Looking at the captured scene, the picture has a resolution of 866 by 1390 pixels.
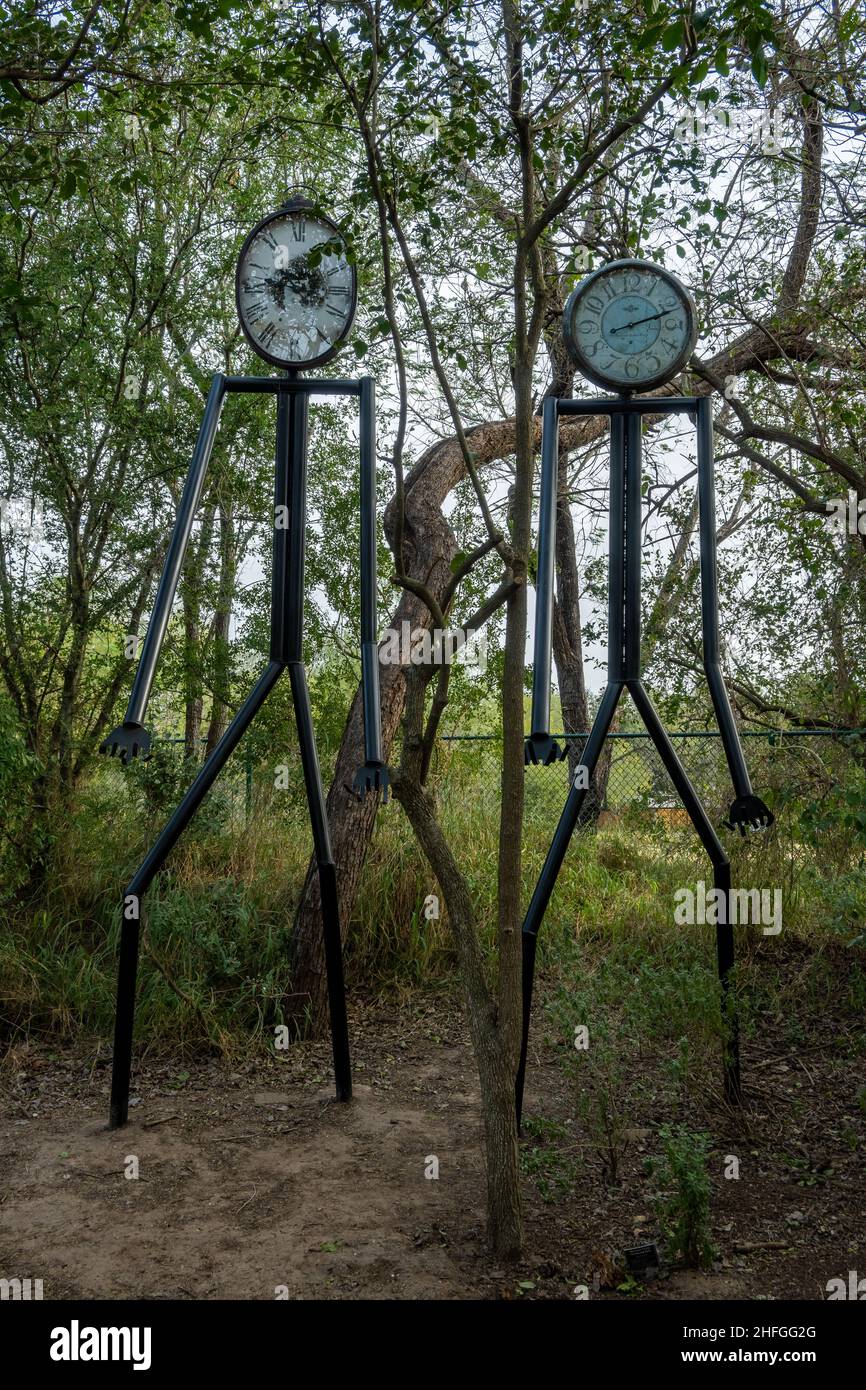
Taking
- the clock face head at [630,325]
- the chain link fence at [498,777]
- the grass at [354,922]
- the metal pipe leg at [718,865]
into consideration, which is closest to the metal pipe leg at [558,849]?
the metal pipe leg at [718,865]

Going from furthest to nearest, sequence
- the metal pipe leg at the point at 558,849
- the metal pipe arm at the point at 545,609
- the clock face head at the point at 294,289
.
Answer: the clock face head at the point at 294,289
the metal pipe leg at the point at 558,849
the metal pipe arm at the point at 545,609

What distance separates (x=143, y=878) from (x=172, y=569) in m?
1.17

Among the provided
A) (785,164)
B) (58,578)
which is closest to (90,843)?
(58,578)

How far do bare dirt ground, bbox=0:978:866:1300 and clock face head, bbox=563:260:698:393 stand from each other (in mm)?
2737

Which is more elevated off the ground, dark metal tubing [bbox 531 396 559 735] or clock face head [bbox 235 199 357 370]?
clock face head [bbox 235 199 357 370]

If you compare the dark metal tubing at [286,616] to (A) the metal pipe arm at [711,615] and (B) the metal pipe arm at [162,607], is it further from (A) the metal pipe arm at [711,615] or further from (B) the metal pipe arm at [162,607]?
(A) the metal pipe arm at [711,615]

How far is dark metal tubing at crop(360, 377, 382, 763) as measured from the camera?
401 centimetres

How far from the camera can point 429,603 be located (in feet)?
11.8

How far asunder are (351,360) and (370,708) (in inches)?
170

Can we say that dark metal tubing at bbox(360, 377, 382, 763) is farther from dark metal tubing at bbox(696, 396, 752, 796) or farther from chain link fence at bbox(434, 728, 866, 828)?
chain link fence at bbox(434, 728, 866, 828)

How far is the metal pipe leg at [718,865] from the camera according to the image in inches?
158
